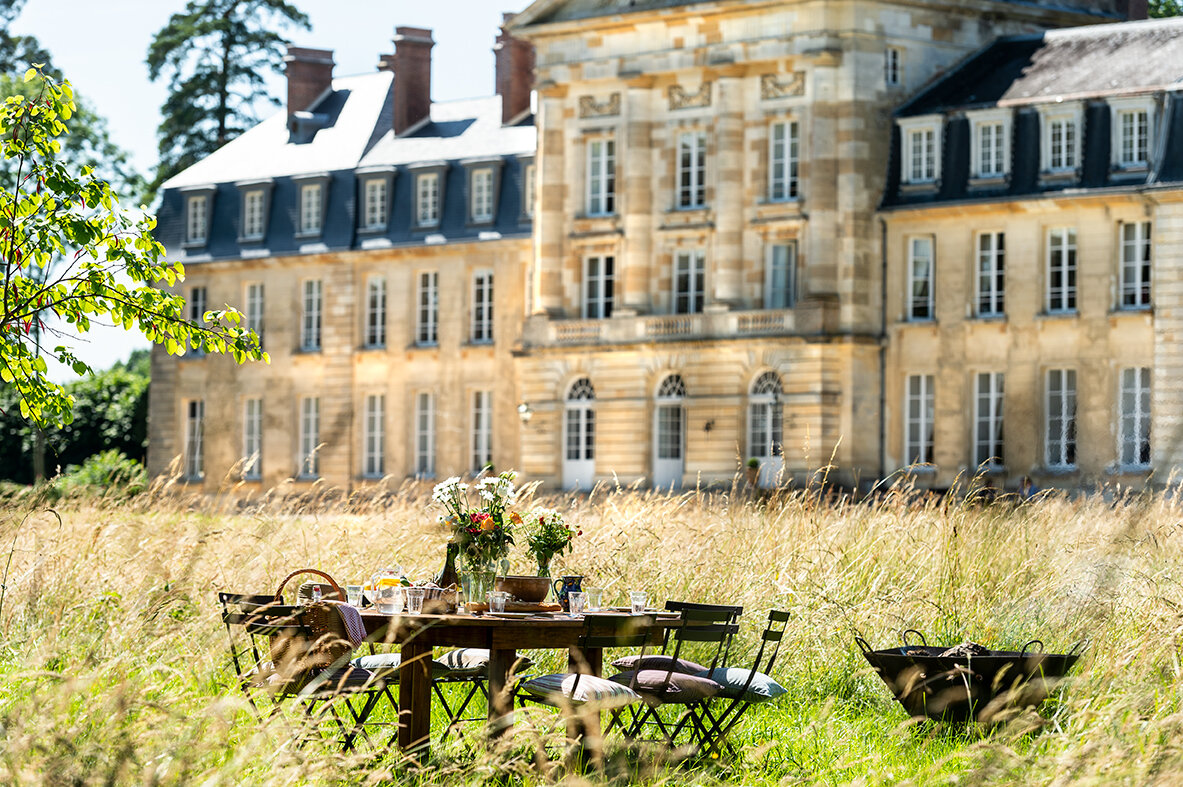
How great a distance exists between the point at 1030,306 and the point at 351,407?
16.7m

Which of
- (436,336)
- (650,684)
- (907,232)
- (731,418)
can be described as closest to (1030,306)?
(907,232)

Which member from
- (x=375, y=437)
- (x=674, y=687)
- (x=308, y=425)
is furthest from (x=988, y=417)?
(x=674, y=687)

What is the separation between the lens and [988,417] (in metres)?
35.5

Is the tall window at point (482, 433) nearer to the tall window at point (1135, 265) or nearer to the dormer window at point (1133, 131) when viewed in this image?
the tall window at point (1135, 265)

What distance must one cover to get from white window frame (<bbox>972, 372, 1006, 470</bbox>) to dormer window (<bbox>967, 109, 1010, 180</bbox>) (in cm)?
379

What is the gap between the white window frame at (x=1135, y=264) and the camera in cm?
3400

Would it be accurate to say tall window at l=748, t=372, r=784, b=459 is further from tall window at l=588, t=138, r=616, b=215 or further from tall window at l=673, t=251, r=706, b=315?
tall window at l=588, t=138, r=616, b=215

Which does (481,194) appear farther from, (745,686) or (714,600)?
(745,686)

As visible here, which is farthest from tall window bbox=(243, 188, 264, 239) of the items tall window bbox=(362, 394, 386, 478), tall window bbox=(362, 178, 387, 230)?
tall window bbox=(362, 394, 386, 478)

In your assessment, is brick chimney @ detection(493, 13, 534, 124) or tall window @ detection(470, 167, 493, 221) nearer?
tall window @ detection(470, 167, 493, 221)

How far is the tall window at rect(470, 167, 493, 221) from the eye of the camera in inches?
1695

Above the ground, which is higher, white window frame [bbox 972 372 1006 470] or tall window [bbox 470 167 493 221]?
tall window [bbox 470 167 493 221]

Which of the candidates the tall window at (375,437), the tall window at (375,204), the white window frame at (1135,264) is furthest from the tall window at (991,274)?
the tall window at (375,204)

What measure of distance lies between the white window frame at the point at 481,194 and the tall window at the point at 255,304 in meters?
6.30
